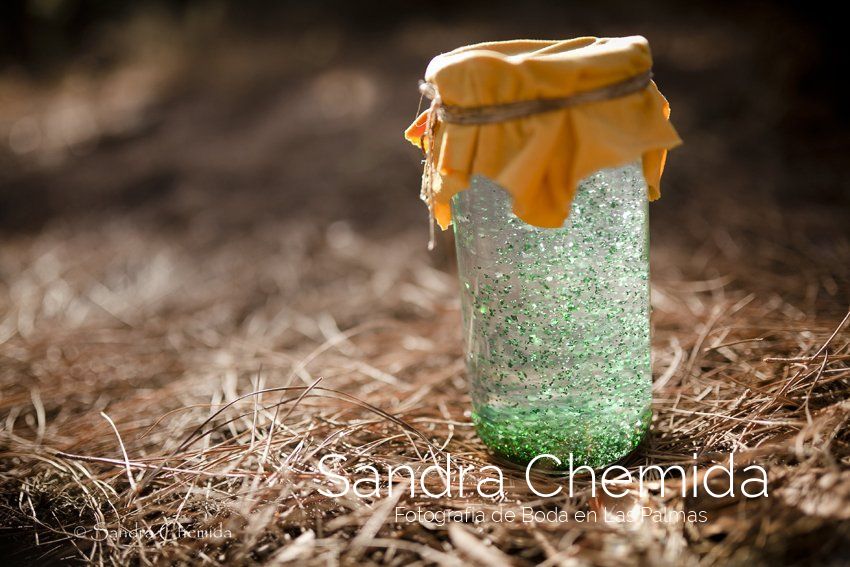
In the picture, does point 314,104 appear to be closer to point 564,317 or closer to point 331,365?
point 331,365

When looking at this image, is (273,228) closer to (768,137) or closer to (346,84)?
(346,84)

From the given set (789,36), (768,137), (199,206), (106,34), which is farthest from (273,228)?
(106,34)

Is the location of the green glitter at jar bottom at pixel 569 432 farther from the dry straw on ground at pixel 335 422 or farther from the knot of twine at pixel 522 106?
the knot of twine at pixel 522 106

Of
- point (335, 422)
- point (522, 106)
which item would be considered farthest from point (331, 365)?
point (522, 106)

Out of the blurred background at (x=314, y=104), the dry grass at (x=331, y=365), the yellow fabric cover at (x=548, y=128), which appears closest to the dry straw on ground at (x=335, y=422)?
the dry grass at (x=331, y=365)

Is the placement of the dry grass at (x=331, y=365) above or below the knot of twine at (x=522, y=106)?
below

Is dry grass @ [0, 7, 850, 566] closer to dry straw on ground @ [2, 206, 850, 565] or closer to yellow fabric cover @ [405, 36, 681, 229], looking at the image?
dry straw on ground @ [2, 206, 850, 565]

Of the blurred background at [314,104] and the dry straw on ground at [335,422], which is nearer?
the dry straw on ground at [335,422]

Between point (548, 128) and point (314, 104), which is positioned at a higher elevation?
point (548, 128)
